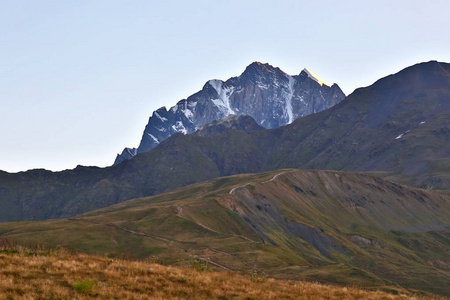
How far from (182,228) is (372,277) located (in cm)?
6489

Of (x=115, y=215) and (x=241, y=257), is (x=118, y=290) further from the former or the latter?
(x=115, y=215)

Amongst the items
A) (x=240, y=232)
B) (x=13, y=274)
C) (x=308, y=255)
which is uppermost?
(x=13, y=274)

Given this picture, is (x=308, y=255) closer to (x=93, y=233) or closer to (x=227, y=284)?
(x=93, y=233)

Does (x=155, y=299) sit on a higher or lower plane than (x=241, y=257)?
higher

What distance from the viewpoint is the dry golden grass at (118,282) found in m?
22.6

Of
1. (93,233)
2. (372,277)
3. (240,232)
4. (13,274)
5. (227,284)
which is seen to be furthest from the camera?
(240,232)

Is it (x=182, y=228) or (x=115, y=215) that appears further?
(x=115, y=215)

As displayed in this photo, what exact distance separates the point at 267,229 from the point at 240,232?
17036mm

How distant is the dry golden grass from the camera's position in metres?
22.6

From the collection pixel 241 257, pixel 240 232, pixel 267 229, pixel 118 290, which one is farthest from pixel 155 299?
pixel 267 229

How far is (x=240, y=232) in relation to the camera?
7126 inches

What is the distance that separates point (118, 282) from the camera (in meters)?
25.1

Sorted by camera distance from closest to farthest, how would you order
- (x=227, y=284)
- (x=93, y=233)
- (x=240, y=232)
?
1. (x=227, y=284)
2. (x=93, y=233)
3. (x=240, y=232)

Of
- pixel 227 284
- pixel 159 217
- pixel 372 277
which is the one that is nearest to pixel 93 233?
pixel 159 217
